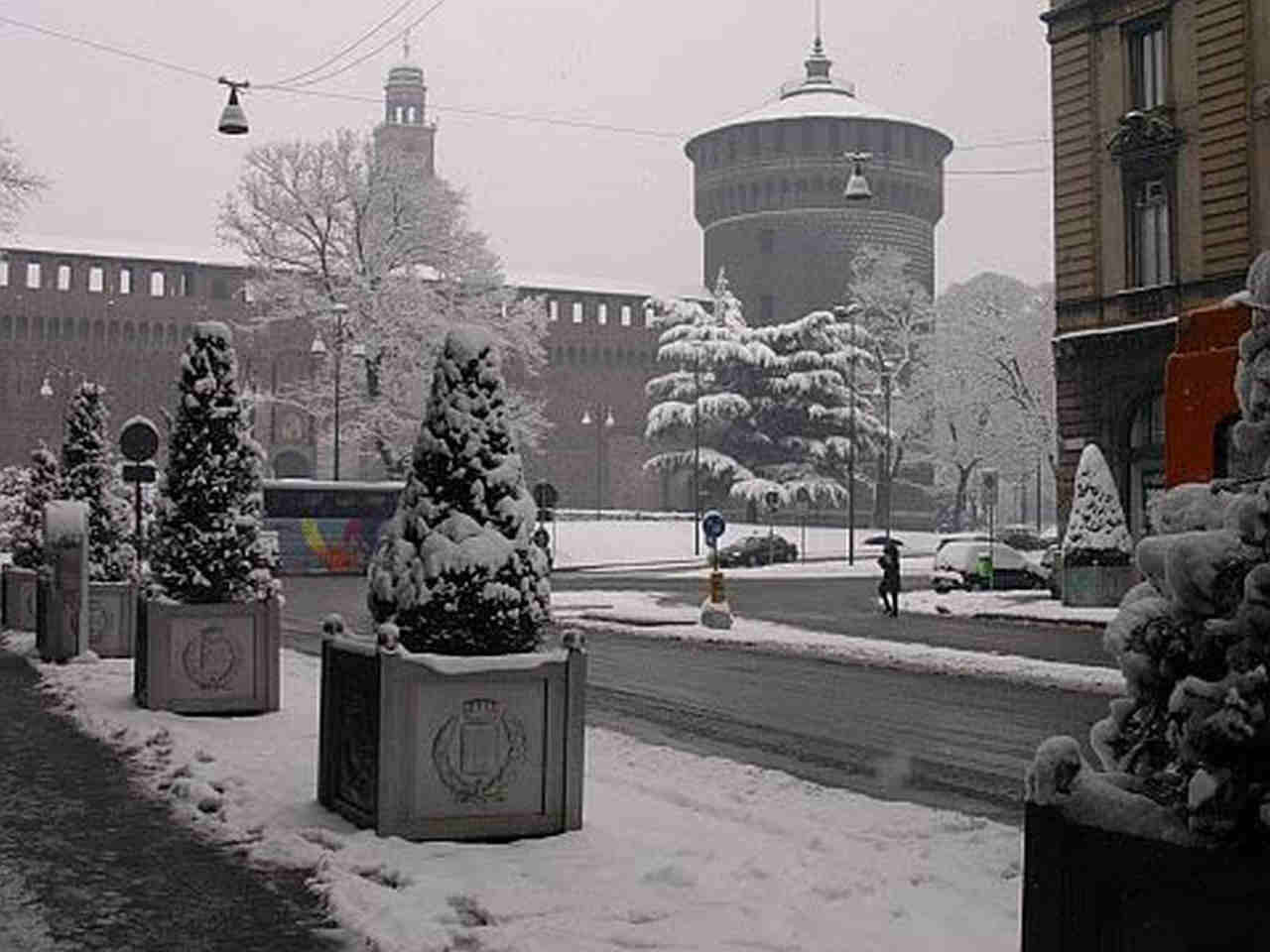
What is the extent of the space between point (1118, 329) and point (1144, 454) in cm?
260

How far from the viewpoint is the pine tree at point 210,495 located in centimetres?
1289

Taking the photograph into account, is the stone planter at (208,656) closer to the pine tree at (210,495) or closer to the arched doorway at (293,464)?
the pine tree at (210,495)

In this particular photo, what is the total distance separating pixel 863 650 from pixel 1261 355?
18986mm

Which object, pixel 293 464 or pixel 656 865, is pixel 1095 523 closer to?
pixel 656 865

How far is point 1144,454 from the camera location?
31.6m

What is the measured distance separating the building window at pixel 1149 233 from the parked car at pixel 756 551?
26659 millimetres

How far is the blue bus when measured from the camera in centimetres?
4897

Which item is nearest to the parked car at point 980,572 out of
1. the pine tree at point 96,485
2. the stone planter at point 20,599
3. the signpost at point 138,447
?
the stone planter at point 20,599

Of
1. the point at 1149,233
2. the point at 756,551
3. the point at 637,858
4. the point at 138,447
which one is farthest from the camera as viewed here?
the point at 756,551

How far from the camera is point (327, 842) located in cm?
739

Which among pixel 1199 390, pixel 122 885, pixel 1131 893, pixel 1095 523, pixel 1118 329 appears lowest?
pixel 122 885

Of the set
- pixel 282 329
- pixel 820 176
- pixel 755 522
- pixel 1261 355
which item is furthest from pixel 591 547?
pixel 1261 355

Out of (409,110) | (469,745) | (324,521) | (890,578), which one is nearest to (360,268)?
(324,521)

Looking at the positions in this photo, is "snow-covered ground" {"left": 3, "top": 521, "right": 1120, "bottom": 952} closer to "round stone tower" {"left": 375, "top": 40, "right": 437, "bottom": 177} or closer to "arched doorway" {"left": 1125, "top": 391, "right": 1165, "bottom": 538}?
"arched doorway" {"left": 1125, "top": 391, "right": 1165, "bottom": 538}
